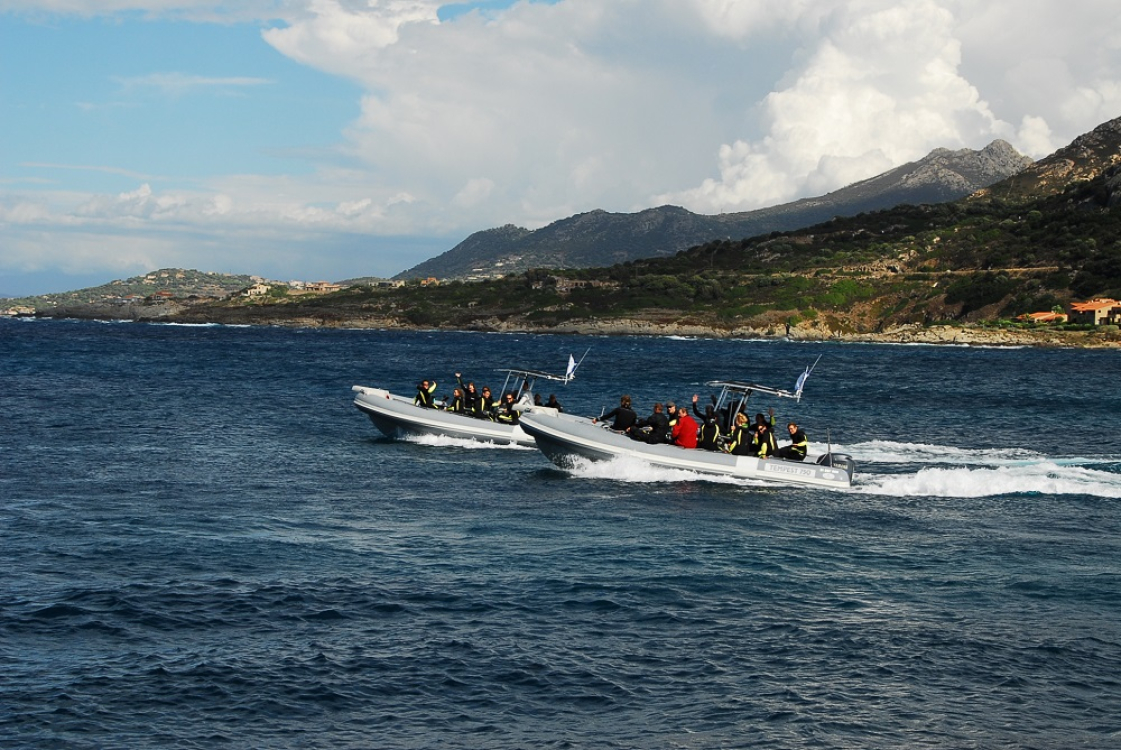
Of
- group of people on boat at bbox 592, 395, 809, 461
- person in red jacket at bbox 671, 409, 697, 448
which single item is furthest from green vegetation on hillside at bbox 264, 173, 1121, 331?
person in red jacket at bbox 671, 409, 697, 448

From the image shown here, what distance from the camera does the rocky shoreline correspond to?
118625mm

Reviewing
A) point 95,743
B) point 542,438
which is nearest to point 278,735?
point 95,743

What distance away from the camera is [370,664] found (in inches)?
564

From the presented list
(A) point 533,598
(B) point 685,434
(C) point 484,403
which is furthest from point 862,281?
(A) point 533,598

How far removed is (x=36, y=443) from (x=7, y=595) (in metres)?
19.1

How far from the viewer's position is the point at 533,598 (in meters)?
17.5

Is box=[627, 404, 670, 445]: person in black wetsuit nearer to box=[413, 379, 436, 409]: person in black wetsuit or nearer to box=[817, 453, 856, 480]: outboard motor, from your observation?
box=[817, 453, 856, 480]: outboard motor

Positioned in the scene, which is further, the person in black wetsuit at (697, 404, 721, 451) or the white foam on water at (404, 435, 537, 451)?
the white foam on water at (404, 435, 537, 451)

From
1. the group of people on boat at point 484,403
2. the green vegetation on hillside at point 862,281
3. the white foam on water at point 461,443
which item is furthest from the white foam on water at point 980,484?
the green vegetation on hillside at point 862,281

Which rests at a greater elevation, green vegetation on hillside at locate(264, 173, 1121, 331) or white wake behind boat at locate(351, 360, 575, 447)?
green vegetation on hillside at locate(264, 173, 1121, 331)

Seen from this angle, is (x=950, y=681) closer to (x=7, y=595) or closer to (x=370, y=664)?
(x=370, y=664)

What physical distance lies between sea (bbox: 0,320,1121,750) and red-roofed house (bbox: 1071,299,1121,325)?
93824 mm

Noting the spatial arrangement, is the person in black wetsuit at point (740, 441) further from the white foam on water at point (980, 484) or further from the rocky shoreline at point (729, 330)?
the rocky shoreline at point (729, 330)

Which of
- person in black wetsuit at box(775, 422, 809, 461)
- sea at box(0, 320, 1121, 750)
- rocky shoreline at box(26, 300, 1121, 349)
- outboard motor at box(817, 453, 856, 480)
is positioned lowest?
sea at box(0, 320, 1121, 750)
